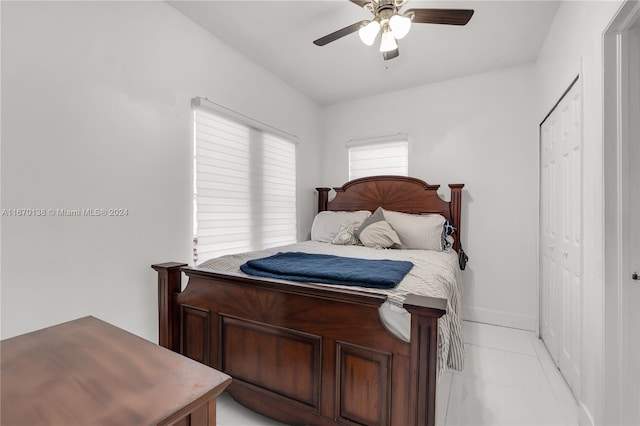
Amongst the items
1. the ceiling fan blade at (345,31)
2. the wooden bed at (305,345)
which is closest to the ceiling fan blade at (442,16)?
the ceiling fan blade at (345,31)

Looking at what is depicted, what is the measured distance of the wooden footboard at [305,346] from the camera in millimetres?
1141

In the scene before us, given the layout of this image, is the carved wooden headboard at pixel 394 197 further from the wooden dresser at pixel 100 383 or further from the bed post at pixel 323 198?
the wooden dresser at pixel 100 383

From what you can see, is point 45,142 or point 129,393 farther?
point 45,142

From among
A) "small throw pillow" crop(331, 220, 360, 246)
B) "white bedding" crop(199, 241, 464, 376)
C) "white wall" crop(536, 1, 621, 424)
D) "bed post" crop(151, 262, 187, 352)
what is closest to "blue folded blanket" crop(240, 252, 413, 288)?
"white bedding" crop(199, 241, 464, 376)

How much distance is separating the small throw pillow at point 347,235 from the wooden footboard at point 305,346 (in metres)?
1.59

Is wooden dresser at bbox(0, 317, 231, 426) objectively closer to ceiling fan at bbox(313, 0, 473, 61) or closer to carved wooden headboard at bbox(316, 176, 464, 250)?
ceiling fan at bbox(313, 0, 473, 61)

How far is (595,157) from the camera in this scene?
1452 mm

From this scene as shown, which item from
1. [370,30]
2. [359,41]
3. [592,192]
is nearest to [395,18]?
[370,30]

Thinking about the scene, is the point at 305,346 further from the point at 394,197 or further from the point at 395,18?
the point at 394,197

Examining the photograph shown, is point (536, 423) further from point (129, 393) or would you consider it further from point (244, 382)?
point (129, 393)

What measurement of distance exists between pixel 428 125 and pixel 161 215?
2897 millimetres

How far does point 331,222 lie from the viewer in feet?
11.0

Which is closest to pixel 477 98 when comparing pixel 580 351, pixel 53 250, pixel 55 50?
pixel 580 351

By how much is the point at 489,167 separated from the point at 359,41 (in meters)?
1.84
